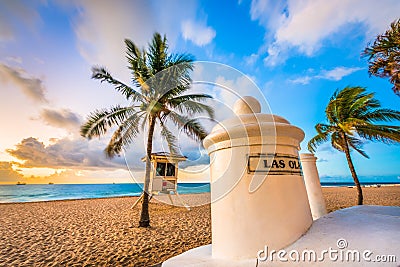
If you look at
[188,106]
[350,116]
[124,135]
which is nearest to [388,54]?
[350,116]

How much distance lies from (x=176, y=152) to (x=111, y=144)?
3.08 meters

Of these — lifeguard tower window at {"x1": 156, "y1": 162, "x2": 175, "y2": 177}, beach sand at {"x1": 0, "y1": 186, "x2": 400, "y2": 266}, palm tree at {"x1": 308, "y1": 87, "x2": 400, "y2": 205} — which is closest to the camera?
beach sand at {"x1": 0, "y1": 186, "x2": 400, "y2": 266}

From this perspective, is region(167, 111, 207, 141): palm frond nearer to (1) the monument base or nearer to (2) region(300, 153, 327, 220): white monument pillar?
(2) region(300, 153, 327, 220): white monument pillar

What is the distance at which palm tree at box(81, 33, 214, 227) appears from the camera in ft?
29.8

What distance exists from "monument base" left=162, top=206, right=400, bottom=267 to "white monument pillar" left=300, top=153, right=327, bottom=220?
7.36 feet

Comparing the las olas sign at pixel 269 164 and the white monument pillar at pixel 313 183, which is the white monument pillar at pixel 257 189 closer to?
the las olas sign at pixel 269 164

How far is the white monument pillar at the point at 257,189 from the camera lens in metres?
1.67

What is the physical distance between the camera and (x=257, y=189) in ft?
5.58

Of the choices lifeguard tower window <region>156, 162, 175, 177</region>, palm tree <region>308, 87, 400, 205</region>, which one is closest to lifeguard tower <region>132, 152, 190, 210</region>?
lifeguard tower window <region>156, 162, 175, 177</region>

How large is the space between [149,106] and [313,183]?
22.9 feet

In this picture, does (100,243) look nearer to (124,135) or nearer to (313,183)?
(124,135)

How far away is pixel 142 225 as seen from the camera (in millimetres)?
9227

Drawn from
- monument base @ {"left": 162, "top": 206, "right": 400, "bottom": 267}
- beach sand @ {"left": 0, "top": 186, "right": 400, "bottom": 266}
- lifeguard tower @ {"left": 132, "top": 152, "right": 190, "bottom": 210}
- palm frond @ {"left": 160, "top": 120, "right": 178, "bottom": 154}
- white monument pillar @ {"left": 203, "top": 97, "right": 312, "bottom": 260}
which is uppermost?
palm frond @ {"left": 160, "top": 120, "right": 178, "bottom": 154}

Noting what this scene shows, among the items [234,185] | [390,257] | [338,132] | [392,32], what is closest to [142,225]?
[234,185]
